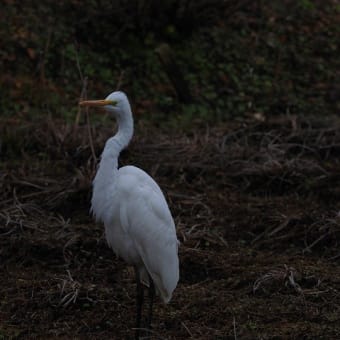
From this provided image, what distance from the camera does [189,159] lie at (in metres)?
7.55

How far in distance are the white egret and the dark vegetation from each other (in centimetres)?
40

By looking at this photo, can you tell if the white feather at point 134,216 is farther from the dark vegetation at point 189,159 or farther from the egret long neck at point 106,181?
the dark vegetation at point 189,159

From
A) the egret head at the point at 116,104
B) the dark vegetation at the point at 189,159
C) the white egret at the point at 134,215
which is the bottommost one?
the dark vegetation at the point at 189,159

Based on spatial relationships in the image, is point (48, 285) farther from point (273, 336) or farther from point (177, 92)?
point (177, 92)

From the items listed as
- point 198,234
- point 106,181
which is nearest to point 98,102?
point 106,181

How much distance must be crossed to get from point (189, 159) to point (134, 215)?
3.00 metres

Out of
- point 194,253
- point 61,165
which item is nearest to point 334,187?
point 194,253

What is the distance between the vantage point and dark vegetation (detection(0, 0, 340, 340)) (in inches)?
203

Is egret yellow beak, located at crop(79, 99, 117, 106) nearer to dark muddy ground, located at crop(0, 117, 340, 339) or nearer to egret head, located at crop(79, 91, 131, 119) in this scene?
egret head, located at crop(79, 91, 131, 119)

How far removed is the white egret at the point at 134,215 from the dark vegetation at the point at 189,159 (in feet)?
1.32

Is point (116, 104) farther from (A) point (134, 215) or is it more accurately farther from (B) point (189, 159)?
(B) point (189, 159)

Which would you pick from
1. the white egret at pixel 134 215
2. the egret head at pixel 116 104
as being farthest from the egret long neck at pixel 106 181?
the egret head at pixel 116 104

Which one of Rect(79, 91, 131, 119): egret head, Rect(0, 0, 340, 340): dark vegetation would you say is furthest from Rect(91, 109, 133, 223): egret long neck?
Rect(0, 0, 340, 340): dark vegetation

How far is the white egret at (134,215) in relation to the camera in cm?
461
